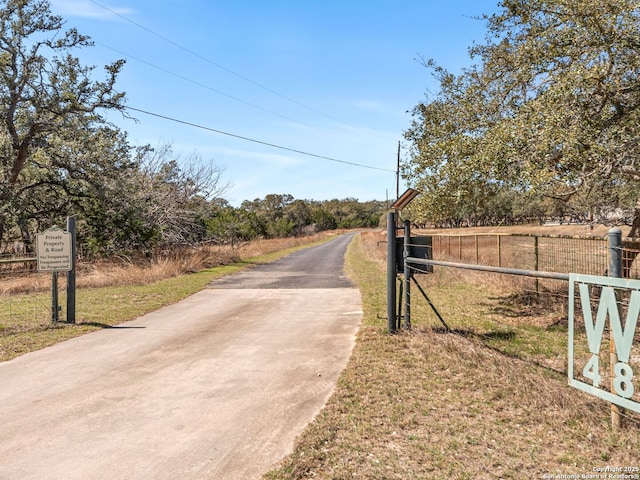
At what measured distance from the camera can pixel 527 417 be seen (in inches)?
137

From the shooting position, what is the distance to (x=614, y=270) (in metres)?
3.05

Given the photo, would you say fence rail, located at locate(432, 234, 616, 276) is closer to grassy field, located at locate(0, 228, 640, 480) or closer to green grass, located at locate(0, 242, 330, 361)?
grassy field, located at locate(0, 228, 640, 480)

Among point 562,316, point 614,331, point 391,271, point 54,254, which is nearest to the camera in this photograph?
point 614,331

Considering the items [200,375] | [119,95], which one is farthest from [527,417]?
[119,95]

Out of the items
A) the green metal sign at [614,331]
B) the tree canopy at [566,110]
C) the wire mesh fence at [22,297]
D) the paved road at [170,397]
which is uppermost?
the tree canopy at [566,110]

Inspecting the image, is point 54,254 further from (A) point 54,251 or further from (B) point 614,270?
(B) point 614,270

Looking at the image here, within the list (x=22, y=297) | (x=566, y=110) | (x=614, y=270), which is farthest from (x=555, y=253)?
(x=22, y=297)

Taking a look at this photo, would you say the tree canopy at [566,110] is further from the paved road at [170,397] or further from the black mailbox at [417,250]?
the paved road at [170,397]

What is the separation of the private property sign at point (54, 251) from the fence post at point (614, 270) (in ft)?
27.3

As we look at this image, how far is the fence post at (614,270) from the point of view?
3029mm

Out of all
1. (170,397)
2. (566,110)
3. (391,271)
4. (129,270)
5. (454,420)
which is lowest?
(170,397)

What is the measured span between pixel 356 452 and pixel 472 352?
2.62 meters

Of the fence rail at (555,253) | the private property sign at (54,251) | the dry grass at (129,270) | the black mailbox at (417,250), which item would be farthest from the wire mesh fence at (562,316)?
the dry grass at (129,270)

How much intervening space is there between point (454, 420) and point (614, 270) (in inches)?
67.3
